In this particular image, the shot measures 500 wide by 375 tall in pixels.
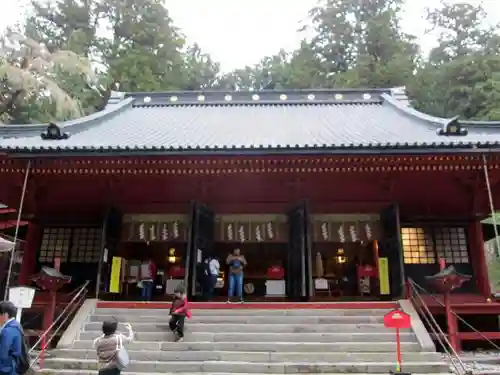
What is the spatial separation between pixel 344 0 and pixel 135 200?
89.7 feet

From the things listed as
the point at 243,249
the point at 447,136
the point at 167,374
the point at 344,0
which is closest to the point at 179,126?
the point at 243,249

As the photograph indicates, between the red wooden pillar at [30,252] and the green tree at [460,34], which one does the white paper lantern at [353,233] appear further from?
the green tree at [460,34]

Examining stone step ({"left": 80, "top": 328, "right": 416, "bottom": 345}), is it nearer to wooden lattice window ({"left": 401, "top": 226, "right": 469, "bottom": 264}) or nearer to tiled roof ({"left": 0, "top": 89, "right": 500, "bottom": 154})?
wooden lattice window ({"left": 401, "top": 226, "right": 469, "bottom": 264})

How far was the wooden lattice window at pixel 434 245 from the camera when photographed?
35.7ft

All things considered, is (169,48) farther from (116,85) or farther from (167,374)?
(167,374)

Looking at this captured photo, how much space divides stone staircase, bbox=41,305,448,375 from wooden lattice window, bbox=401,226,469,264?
2.68 meters

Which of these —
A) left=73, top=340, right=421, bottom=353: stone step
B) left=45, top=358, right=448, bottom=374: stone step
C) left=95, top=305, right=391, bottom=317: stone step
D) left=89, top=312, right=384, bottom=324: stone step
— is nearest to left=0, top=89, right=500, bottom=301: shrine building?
left=95, top=305, right=391, bottom=317: stone step

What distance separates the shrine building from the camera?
9281 mm

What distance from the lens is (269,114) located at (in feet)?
51.2

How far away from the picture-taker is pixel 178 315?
787cm

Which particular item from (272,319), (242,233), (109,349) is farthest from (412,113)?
(109,349)

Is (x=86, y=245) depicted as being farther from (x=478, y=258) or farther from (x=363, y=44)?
(x=363, y=44)

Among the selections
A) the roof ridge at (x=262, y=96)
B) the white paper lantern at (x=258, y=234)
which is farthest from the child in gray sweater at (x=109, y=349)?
the roof ridge at (x=262, y=96)

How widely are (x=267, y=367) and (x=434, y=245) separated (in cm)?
589
